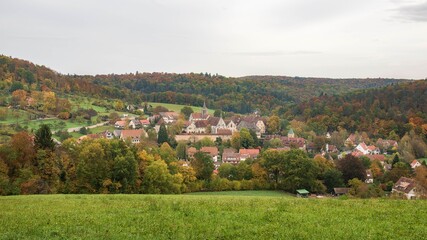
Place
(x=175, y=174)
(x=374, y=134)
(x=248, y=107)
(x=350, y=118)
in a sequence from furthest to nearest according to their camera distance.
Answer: (x=248, y=107), (x=350, y=118), (x=374, y=134), (x=175, y=174)

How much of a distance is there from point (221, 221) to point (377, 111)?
118108mm

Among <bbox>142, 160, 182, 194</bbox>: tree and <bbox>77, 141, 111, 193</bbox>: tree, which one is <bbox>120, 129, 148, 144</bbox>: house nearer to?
<bbox>142, 160, 182, 194</bbox>: tree

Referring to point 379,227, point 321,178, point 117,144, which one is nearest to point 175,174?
point 117,144

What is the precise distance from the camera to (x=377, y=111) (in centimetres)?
12119

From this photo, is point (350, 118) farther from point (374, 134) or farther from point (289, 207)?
point (289, 207)

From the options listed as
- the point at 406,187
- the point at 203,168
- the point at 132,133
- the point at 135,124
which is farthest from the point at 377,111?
the point at 203,168

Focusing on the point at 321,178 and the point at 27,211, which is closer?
the point at 27,211

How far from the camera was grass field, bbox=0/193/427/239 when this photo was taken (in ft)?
36.6

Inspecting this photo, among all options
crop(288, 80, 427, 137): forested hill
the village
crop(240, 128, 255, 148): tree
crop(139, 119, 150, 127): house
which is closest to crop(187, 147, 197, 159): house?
the village

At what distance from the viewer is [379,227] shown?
11.9 meters

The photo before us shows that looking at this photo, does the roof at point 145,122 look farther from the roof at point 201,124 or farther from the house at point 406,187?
the house at point 406,187

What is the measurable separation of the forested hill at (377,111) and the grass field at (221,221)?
99124mm

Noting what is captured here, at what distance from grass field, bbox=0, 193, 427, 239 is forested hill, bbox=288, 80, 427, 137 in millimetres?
99124

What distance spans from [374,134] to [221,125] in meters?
42.4
